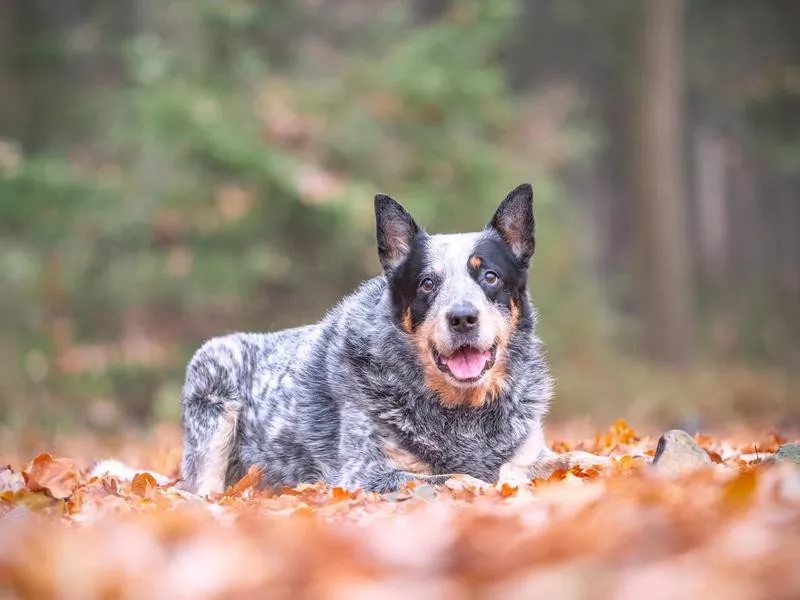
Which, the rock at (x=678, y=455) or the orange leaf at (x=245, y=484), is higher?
the rock at (x=678, y=455)

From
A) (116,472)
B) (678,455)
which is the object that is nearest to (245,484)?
(116,472)

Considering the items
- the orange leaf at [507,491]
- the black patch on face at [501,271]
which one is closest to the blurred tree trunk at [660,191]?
the black patch on face at [501,271]

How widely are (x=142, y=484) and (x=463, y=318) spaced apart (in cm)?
188

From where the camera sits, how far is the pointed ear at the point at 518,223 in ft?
18.7

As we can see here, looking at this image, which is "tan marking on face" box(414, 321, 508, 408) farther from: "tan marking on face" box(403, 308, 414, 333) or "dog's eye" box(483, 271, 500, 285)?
"dog's eye" box(483, 271, 500, 285)

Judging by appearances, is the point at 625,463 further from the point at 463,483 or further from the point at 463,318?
the point at 463,318

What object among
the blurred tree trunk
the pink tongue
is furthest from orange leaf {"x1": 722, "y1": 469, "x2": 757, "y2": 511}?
the blurred tree trunk

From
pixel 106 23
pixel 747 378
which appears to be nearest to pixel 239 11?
pixel 106 23

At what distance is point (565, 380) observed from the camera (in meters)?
16.3

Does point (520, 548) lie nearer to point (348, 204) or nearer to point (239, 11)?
point (348, 204)

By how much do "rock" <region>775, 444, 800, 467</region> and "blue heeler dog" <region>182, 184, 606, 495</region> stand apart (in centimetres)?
92

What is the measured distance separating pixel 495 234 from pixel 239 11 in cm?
899

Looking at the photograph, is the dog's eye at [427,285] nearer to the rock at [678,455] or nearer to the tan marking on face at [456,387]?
the tan marking on face at [456,387]

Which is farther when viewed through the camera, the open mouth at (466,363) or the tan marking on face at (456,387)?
the tan marking on face at (456,387)
